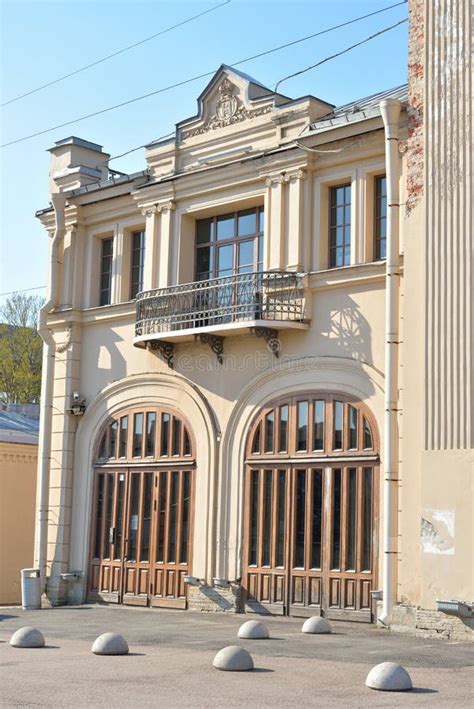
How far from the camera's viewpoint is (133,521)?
834 inches

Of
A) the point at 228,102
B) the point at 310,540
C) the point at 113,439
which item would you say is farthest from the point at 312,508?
the point at 228,102

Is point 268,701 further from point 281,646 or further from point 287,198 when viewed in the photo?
point 287,198

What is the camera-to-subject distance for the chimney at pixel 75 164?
23.5m

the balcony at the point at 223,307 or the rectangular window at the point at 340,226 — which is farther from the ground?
the rectangular window at the point at 340,226

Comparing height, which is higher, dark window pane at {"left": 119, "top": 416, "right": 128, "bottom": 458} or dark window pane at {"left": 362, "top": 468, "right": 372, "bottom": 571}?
dark window pane at {"left": 119, "top": 416, "right": 128, "bottom": 458}

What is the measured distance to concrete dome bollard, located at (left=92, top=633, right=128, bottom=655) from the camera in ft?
40.8

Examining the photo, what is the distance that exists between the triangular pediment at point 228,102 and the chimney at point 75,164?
117 inches

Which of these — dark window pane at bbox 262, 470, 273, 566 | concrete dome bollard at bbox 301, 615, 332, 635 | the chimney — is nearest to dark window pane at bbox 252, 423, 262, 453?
dark window pane at bbox 262, 470, 273, 566

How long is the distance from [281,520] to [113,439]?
4.88 meters

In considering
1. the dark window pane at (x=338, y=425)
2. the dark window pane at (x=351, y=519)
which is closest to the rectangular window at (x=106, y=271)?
the dark window pane at (x=338, y=425)

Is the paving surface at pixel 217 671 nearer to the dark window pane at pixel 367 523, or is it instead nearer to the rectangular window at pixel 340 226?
the dark window pane at pixel 367 523

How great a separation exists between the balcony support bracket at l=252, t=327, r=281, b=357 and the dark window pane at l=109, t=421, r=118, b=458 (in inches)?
182

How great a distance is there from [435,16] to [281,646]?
10.2 metres

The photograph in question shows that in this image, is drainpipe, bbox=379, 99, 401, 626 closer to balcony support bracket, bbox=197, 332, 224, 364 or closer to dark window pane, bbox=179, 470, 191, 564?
balcony support bracket, bbox=197, 332, 224, 364
